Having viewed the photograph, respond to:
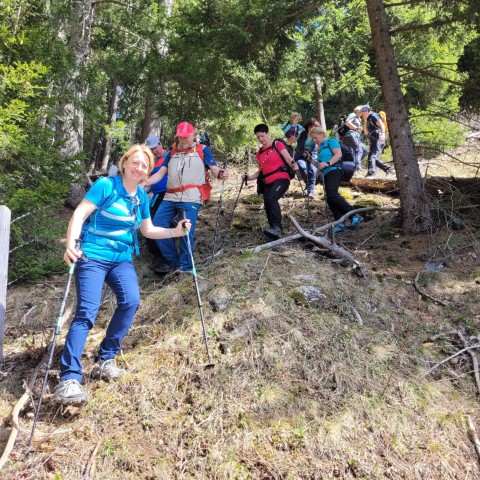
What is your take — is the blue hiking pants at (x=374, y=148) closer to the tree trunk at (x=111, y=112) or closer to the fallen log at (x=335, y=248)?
the fallen log at (x=335, y=248)

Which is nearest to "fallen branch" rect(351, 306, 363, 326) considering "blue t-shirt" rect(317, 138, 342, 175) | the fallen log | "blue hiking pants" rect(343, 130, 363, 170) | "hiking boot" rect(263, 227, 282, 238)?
the fallen log

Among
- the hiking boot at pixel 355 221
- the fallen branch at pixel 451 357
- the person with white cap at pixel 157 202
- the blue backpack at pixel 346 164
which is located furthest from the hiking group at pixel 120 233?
the hiking boot at pixel 355 221

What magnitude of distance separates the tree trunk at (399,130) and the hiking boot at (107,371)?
218 inches

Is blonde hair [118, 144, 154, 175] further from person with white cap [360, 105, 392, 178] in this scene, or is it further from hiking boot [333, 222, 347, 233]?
person with white cap [360, 105, 392, 178]

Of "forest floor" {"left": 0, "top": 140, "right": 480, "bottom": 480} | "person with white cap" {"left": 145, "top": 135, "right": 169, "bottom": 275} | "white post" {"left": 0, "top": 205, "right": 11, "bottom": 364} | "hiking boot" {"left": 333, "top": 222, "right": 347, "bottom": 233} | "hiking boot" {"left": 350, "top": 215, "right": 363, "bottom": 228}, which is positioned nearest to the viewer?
"forest floor" {"left": 0, "top": 140, "right": 480, "bottom": 480}

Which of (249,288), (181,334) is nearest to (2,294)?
(181,334)

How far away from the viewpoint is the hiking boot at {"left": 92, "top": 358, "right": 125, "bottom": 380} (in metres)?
4.23

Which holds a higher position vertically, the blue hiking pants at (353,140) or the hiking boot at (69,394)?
the blue hiking pants at (353,140)

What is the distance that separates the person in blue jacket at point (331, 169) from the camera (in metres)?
8.04

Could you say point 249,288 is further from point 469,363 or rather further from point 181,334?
point 469,363

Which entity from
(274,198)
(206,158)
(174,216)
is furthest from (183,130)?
(274,198)

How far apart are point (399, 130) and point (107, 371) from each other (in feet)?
19.9

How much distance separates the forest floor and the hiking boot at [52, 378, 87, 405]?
0.23 meters

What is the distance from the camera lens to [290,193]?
1127 cm
